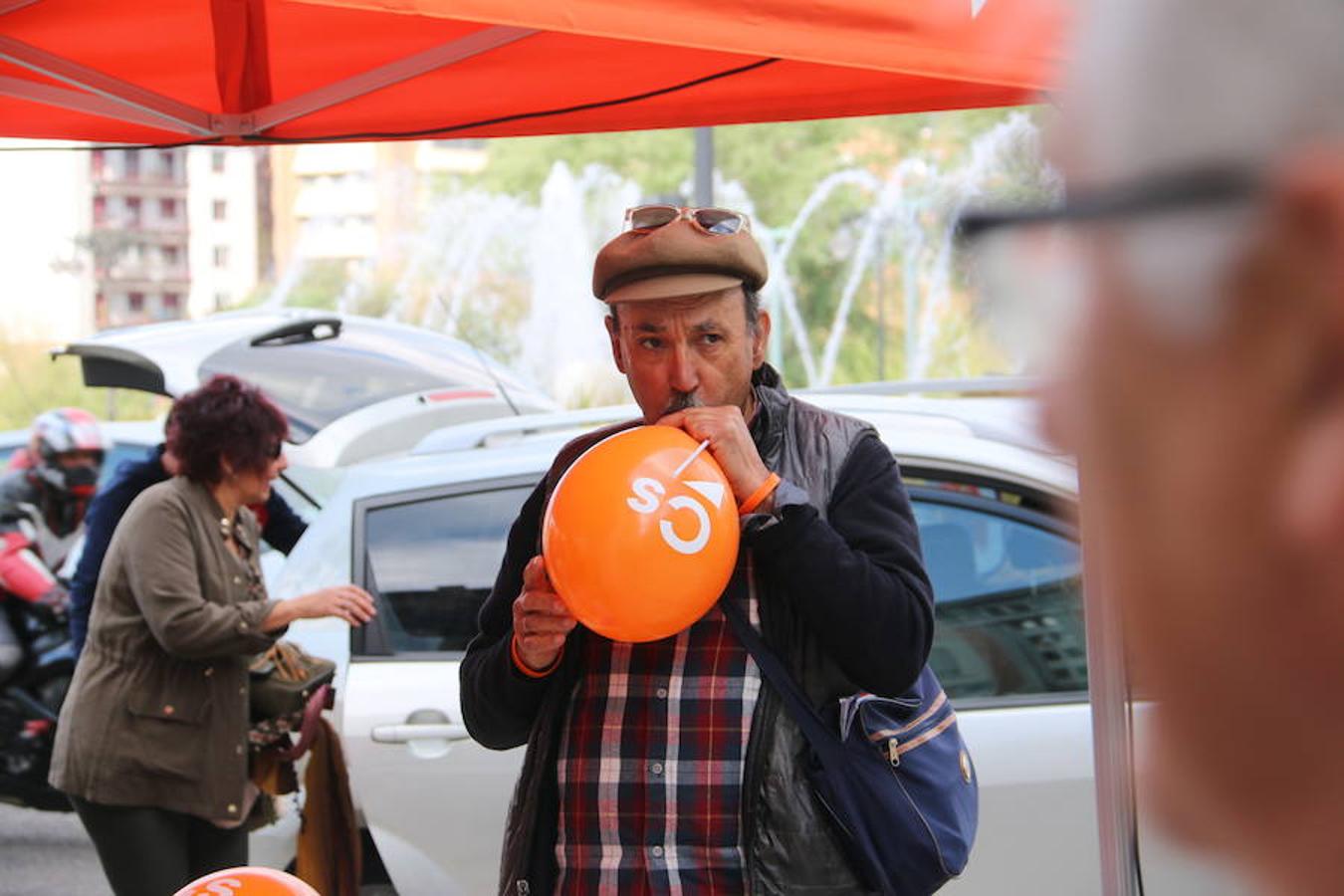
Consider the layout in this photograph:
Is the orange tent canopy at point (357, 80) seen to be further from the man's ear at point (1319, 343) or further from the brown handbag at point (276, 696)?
the man's ear at point (1319, 343)

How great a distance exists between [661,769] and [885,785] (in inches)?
11.8

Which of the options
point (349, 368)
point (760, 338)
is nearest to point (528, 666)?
point (760, 338)

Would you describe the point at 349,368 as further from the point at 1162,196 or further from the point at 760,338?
the point at 1162,196

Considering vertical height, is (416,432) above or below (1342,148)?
above

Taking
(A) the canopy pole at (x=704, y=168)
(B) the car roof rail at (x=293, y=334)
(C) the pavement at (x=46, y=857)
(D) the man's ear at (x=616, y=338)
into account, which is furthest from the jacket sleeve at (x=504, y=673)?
(A) the canopy pole at (x=704, y=168)

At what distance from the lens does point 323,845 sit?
427 cm

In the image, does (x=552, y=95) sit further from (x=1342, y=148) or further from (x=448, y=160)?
(x=448, y=160)

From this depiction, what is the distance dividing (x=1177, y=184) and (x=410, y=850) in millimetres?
3834

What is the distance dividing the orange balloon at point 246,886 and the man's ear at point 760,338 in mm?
995

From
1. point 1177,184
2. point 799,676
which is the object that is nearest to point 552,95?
point 799,676

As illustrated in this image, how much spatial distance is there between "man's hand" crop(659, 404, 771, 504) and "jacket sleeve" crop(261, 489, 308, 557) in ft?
9.64

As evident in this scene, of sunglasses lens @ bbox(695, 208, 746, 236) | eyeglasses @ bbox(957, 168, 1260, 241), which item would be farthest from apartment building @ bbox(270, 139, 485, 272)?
eyeglasses @ bbox(957, 168, 1260, 241)

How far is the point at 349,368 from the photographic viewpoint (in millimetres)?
7328

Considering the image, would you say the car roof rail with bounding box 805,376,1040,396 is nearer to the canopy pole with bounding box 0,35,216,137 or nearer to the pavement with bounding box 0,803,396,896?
the canopy pole with bounding box 0,35,216,137
